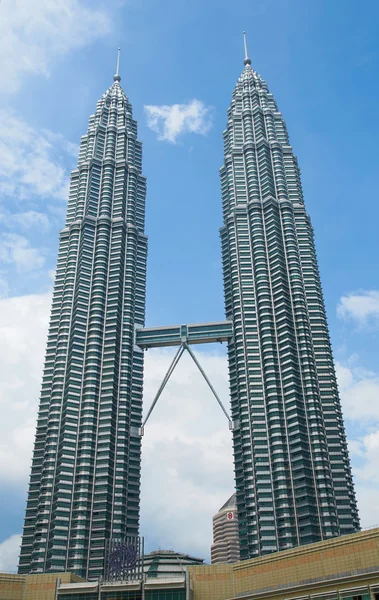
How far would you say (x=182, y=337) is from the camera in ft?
499

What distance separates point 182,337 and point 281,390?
104ft

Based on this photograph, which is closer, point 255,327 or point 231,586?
point 231,586

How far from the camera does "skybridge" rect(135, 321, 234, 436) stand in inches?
6024

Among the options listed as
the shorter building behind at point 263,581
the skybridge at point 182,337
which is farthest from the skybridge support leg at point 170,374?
the shorter building behind at point 263,581

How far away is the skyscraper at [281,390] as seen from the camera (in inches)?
5664

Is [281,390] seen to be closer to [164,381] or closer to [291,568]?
[164,381]

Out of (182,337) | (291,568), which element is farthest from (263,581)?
(182,337)

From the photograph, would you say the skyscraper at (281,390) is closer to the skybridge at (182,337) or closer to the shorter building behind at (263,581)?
the skybridge at (182,337)

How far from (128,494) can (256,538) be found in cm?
3500

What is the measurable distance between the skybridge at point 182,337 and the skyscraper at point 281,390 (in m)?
14.6

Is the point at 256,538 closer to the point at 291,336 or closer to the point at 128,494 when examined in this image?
the point at 128,494

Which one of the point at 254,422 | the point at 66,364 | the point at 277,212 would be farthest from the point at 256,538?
the point at 277,212

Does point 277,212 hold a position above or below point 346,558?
above

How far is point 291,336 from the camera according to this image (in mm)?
169125
